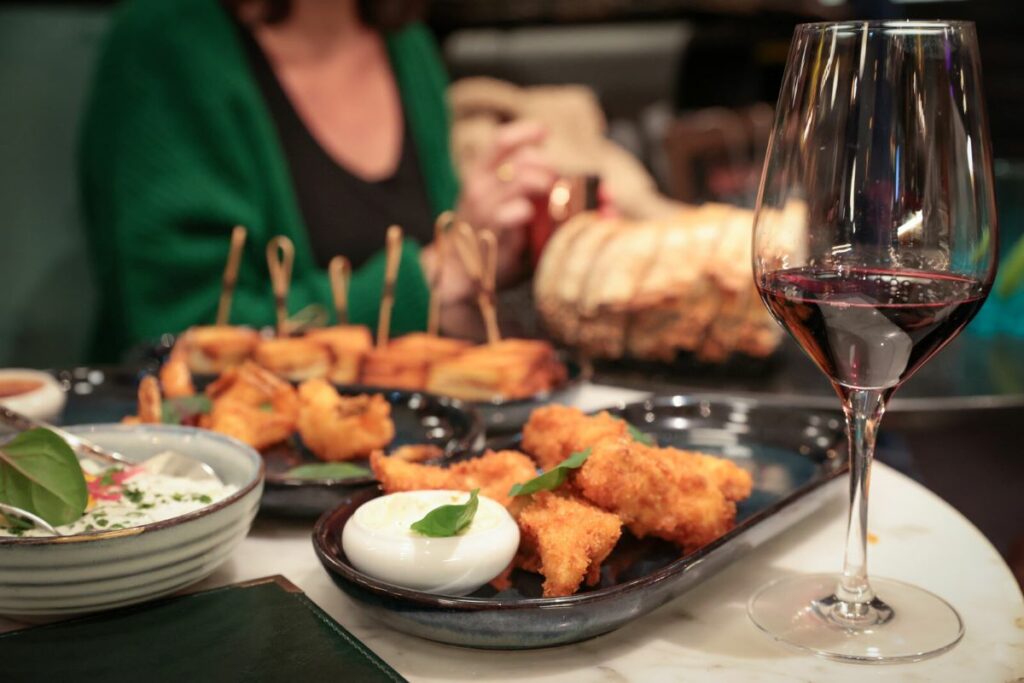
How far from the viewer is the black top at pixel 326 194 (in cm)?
289

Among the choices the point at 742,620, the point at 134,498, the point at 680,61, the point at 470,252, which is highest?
the point at 680,61

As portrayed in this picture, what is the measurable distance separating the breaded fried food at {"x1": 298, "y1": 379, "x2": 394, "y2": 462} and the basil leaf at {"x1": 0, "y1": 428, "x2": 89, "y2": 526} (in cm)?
39

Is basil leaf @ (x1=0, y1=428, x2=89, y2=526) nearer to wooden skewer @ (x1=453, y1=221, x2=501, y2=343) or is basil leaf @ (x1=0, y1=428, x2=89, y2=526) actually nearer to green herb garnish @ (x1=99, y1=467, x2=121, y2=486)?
green herb garnish @ (x1=99, y1=467, x2=121, y2=486)

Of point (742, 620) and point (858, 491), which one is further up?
point (858, 491)

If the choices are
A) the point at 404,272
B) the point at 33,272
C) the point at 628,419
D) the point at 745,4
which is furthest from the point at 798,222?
the point at 745,4

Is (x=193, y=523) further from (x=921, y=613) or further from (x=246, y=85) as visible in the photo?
(x=246, y=85)

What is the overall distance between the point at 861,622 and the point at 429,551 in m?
0.38

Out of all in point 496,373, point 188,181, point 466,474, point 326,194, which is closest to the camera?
point 466,474

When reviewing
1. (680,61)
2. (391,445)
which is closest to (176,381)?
(391,445)

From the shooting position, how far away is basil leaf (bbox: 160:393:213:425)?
1.31m

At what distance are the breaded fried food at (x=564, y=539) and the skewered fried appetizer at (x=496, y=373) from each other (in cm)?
60

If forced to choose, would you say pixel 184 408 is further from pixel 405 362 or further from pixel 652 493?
pixel 652 493

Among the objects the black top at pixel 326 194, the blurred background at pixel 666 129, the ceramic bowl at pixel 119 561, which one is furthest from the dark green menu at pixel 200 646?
the black top at pixel 326 194

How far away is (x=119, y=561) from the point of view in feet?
2.86
